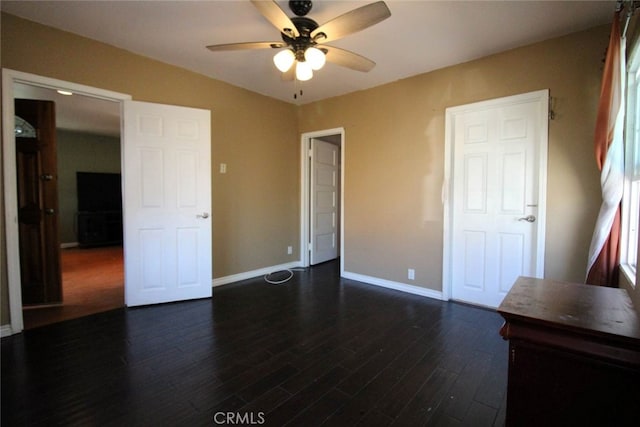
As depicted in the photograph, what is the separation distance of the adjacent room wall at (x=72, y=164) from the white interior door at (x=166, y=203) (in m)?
4.87

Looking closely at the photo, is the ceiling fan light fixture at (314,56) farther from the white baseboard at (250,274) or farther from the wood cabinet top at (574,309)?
the white baseboard at (250,274)

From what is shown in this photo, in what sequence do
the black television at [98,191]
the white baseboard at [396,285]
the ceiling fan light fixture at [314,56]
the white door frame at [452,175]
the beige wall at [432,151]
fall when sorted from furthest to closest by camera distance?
the black television at [98,191]
the white baseboard at [396,285]
the white door frame at [452,175]
the beige wall at [432,151]
the ceiling fan light fixture at [314,56]

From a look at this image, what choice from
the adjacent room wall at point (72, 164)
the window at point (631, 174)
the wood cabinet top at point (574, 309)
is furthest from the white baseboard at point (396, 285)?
the adjacent room wall at point (72, 164)

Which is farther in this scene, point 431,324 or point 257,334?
point 431,324

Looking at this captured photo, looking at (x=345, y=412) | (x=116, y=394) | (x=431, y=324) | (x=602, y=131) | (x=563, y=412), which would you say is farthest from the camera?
(x=431, y=324)

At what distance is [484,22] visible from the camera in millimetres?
2354

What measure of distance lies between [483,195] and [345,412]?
250cm

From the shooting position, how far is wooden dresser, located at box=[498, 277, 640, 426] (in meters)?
0.85

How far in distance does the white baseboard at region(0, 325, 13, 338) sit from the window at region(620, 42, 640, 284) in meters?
4.64

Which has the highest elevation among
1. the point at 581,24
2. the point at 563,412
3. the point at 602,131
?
the point at 581,24

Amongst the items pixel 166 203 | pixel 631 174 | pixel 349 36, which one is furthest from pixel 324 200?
pixel 631 174

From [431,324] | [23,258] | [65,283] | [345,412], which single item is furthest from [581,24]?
[65,283]

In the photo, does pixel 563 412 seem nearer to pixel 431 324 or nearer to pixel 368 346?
pixel 368 346

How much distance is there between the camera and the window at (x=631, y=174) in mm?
1934
